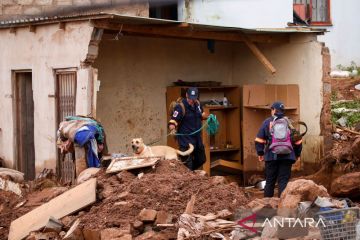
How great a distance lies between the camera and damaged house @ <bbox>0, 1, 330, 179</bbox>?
36.9 ft

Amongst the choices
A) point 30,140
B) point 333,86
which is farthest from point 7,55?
point 333,86

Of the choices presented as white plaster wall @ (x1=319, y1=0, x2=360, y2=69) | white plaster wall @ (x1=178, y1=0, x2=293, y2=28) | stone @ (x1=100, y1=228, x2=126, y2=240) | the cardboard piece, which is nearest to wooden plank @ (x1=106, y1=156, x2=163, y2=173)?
stone @ (x1=100, y1=228, x2=126, y2=240)

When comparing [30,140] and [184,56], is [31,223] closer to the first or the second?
[30,140]

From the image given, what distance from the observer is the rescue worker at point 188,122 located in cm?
1110

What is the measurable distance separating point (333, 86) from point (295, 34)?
5.26 m

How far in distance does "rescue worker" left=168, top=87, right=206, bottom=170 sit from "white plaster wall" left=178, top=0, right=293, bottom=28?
6.12 meters

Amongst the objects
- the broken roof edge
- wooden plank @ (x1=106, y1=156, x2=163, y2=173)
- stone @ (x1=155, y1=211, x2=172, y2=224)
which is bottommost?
stone @ (x1=155, y1=211, x2=172, y2=224)

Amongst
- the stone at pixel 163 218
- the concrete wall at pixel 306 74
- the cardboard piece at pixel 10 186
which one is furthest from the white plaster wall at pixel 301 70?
the stone at pixel 163 218

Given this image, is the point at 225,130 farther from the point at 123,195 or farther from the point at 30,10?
the point at 123,195

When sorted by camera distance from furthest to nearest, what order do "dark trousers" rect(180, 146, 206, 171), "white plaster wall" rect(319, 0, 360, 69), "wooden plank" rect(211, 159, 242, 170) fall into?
"white plaster wall" rect(319, 0, 360, 69), "wooden plank" rect(211, 159, 242, 170), "dark trousers" rect(180, 146, 206, 171)

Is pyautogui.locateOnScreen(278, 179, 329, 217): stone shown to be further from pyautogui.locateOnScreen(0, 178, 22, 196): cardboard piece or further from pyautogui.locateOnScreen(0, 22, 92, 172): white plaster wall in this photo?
pyautogui.locateOnScreen(0, 178, 22, 196): cardboard piece

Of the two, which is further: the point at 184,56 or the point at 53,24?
the point at 184,56

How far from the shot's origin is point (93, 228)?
7551 mm

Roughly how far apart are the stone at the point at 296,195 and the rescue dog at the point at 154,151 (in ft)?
9.76
